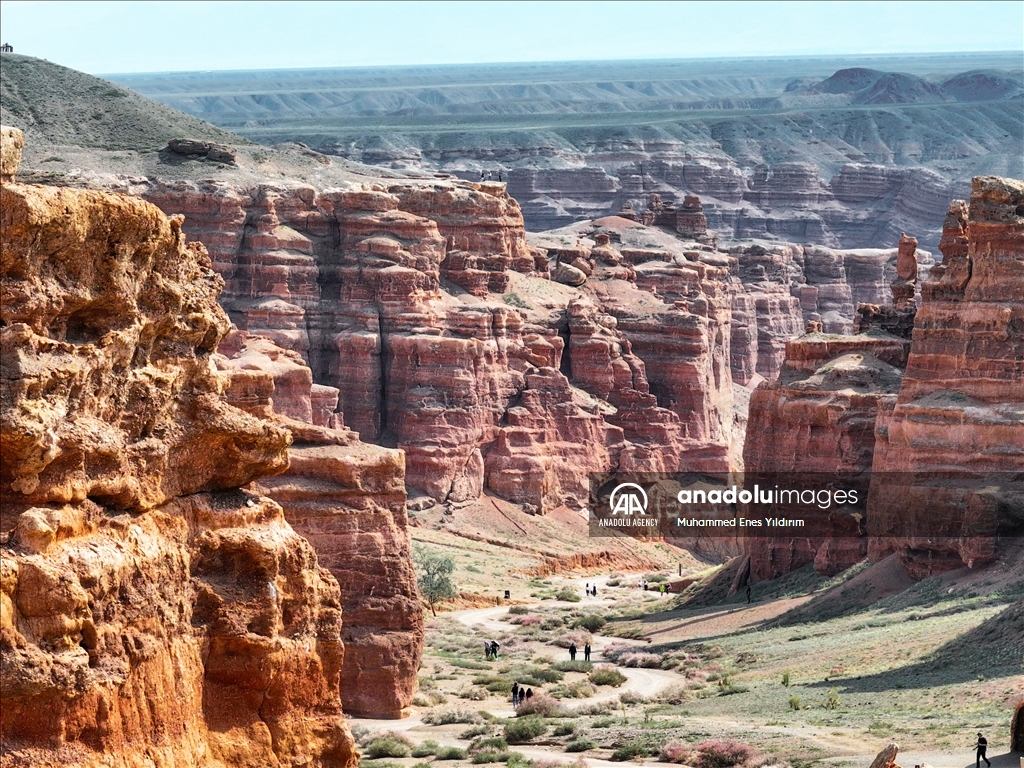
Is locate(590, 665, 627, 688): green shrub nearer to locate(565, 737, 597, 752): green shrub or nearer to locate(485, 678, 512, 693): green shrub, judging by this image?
locate(485, 678, 512, 693): green shrub

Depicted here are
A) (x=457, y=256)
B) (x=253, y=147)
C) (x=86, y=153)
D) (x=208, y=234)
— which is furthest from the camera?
(x=253, y=147)

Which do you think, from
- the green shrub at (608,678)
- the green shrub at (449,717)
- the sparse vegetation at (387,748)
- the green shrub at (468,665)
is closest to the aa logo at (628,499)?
the green shrub at (468,665)

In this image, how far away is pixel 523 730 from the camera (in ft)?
126

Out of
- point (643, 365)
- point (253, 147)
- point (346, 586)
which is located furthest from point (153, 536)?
point (253, 147)

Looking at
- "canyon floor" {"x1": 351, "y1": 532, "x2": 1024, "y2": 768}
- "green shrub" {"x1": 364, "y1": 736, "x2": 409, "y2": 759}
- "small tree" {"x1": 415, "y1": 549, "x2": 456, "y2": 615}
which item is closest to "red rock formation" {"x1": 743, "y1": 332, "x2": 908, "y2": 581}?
"canyon floor" {"x1": 351, "y1": 532, "x2": 1024, "y2": 768}

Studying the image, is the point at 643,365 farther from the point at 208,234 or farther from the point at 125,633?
the point at 125,633

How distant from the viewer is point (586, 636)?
61844 millimetres

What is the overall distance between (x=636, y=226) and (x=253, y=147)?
24107 millimetres

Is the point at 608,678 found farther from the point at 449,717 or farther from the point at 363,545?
the point at 363,545

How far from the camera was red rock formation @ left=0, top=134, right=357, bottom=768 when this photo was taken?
13289 millimetres

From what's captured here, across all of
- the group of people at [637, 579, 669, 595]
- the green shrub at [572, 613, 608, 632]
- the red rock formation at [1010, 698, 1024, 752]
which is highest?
the red rock formation at [1010, 698, 1024, 752]

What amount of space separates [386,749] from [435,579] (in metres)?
34.7

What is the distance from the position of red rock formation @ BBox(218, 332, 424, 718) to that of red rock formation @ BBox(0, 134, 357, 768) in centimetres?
1898

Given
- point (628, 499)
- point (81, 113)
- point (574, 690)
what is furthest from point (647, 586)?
point (81, 113)
